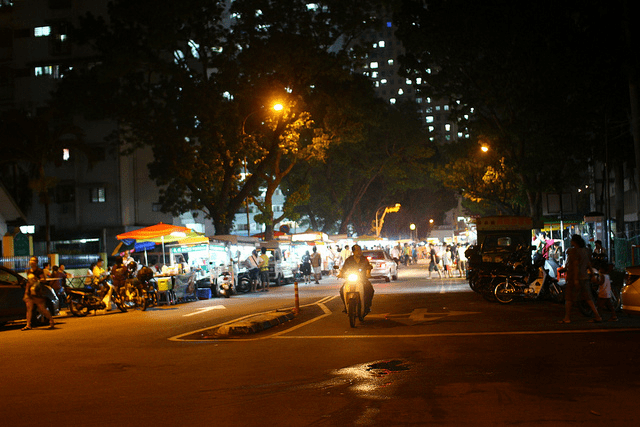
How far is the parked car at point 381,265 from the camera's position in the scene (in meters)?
35.0

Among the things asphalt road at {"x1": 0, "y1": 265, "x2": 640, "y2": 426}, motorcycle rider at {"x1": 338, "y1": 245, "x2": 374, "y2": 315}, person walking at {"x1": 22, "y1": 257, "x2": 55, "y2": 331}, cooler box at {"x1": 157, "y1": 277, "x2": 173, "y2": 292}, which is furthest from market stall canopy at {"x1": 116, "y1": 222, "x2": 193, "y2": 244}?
motorcycle rider at {"x1": 338, "y1": 245, "x2": 374, "y2": 315}

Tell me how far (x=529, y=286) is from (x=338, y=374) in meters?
11.6

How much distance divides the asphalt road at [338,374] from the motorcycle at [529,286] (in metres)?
3.06

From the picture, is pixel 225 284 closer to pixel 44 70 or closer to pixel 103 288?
pixel 103 288

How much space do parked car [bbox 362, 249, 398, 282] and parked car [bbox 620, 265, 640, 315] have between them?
22449 millimetres

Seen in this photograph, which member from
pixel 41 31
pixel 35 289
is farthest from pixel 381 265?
pixel 41 31

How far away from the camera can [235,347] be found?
1216cm

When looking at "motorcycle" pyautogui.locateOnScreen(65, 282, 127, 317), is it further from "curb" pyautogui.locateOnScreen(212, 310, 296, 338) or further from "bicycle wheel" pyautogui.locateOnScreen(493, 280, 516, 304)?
"bicycle wheel" pyautogui.locateOnScreen(493, 280, 516, 304)

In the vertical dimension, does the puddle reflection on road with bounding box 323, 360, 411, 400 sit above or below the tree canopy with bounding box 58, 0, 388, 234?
below

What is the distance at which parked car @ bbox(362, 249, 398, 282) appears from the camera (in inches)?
1378

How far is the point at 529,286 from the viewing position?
19031 millimetres

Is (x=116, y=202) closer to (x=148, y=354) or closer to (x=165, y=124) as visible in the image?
(x=165, y=124)

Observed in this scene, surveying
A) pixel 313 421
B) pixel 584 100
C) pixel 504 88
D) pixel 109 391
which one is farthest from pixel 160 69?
pixel 313 421

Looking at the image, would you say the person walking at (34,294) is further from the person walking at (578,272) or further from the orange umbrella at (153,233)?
the person walking at (578,272)
